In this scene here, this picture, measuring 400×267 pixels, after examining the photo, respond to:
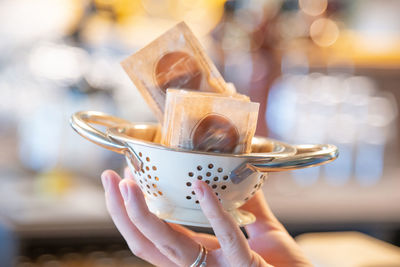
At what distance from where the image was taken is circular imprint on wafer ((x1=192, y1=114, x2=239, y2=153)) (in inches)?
25.5

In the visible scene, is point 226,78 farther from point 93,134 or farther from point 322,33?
point 93,134

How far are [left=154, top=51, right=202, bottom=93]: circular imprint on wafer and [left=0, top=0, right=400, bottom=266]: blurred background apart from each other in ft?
→ 3.71

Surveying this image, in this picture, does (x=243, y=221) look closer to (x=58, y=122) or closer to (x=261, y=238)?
(x=261, y=238)

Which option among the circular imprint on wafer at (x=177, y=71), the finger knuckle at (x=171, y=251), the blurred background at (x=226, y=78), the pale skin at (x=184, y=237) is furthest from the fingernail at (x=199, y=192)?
the blurred background at (x=226, y=78)

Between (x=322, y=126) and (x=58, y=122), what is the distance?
1.17 meters

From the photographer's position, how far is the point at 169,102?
26.8 inches

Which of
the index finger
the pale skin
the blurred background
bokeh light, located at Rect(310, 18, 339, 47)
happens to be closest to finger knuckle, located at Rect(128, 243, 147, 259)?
the pale skin

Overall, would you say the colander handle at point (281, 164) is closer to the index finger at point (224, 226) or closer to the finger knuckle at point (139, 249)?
the index finger at point (224, 226)

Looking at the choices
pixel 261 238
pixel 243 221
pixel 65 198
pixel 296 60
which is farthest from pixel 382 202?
pixel 243 221

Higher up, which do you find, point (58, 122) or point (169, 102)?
point (169, 102)

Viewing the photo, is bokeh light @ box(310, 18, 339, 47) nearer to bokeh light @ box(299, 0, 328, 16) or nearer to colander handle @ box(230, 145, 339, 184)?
bokeh light @ box(299, 0, 328, 16)

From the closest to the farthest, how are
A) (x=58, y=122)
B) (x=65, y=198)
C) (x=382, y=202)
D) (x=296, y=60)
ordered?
(x=65, y=198) → (x=58, y=122) → (x=382, y=202) → (x=296, y=60)

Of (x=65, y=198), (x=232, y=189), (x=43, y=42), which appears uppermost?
(x=43, y=42)

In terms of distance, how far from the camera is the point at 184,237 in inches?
26.9
